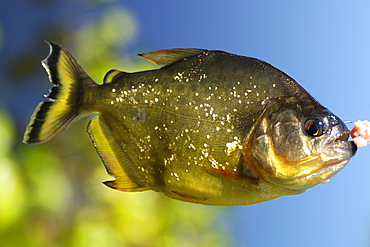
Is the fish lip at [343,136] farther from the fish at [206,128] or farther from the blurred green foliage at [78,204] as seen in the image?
the blurred green foliage at [78,204]

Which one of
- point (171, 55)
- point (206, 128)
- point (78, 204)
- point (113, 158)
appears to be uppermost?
point (171, 55)

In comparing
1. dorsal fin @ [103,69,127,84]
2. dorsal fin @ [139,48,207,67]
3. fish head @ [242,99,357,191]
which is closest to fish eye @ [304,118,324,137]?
fish head @ [242,99,357,191]

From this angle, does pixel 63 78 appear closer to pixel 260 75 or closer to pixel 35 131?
pixel 35 131

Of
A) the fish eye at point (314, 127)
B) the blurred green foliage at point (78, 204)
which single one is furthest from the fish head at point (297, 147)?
the blurred green foliage at point (78, 204)

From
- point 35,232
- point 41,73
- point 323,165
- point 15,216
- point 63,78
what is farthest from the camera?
point 41,73

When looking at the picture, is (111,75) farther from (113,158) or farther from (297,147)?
(297,147)

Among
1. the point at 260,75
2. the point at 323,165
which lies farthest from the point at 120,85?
the point at 323,165

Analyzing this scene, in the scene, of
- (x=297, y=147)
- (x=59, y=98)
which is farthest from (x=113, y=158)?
(x=297, y=147)
